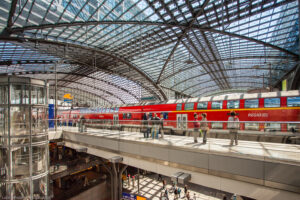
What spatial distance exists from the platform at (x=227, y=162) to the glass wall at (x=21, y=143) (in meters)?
4.31

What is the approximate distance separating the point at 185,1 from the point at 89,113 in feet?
75.0

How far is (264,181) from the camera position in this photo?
6.25 metres

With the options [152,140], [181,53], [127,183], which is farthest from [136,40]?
[152,140]

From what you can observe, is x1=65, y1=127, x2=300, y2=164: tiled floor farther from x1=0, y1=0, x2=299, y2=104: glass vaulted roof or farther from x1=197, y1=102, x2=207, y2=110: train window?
x1=0, y1=0, x2=299, y2=104: glass vaulted roof

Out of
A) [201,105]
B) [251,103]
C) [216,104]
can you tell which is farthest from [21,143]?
[251,103]

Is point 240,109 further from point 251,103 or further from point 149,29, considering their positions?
point 149,29

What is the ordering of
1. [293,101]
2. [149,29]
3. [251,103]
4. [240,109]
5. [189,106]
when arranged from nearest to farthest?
[293,101]
[251,103]
[240,109]
[189,106]
[149,29]

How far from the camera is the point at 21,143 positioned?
8.21 m

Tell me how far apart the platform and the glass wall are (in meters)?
4.31

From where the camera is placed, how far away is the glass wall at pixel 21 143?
7910 mm

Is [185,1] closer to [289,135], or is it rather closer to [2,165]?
[289,135]

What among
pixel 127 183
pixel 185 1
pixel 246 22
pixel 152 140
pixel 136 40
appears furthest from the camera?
pixel 136 40

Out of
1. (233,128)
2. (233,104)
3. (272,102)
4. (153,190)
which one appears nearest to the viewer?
(233,128)

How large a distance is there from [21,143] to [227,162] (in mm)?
8378
